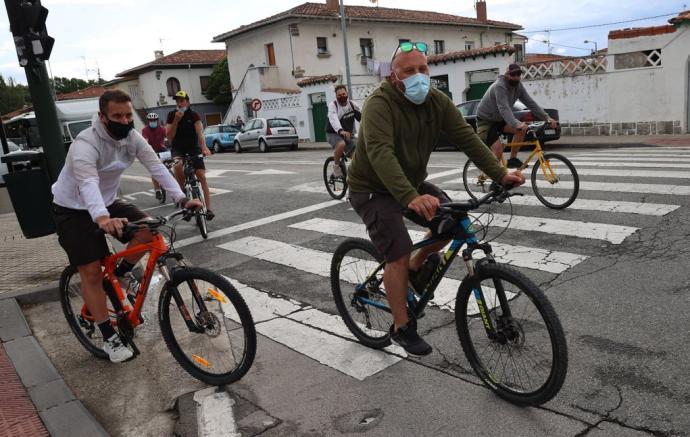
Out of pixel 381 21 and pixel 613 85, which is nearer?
pixel 613 85

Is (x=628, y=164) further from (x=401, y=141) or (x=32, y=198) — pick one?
(x=32, y=198)

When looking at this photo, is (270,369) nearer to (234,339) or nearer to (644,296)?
(234,339)

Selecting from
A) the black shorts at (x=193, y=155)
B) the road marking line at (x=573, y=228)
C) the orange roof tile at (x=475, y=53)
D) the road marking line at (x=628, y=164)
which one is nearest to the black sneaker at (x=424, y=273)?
the road marking line at (x=573, y=228)

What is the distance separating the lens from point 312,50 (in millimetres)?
36812

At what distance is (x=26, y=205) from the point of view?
584 centimetres

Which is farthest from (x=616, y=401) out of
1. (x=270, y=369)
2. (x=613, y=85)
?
(x=613, y=85)

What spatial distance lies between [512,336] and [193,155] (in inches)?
257

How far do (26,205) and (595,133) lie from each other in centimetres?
1776

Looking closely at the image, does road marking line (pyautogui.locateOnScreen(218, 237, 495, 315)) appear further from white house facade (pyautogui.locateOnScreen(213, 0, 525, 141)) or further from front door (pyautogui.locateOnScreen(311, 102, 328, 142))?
front door (pyautogui.locateOnScreen(311, 102, 328, 142))

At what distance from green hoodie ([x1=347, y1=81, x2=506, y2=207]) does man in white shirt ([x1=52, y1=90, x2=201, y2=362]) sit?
3.53ft

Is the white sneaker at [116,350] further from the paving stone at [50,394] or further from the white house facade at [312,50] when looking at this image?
the white house facade at [312,50]

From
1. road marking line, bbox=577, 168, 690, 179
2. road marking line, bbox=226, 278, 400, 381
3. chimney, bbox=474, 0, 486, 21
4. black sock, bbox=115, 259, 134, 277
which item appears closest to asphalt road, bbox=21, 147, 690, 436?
road marking line, bbox=226, 278, 400, 381

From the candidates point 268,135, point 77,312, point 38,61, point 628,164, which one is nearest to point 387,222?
point 77,312

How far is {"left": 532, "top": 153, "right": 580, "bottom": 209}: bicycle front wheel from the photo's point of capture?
23.6ft
